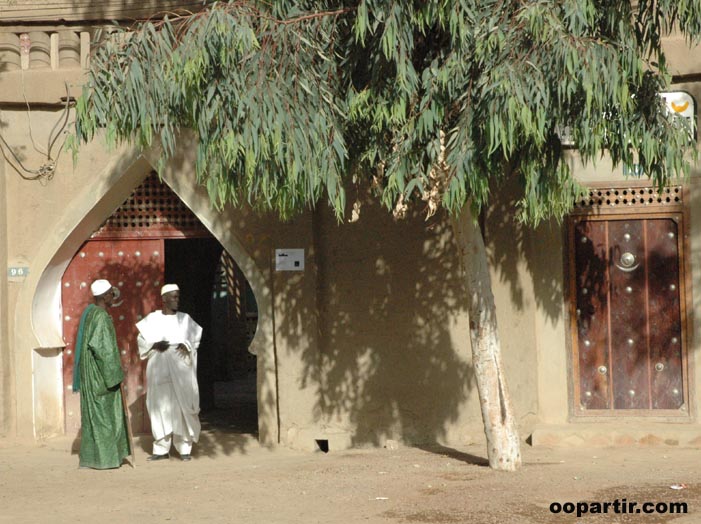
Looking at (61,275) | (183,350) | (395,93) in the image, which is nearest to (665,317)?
(395,93)

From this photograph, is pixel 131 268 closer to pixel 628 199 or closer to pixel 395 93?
pixel 395 93

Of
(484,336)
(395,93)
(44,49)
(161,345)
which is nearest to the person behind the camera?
(395,93)

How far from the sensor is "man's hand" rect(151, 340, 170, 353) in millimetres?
10125

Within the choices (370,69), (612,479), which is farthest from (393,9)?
(612,479)

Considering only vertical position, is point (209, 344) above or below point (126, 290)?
below

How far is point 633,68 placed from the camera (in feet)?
23.8

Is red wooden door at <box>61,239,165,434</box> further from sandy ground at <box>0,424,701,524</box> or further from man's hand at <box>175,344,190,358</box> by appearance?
man's hand at <box>175,344,190,358</box>

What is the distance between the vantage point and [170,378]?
10.2 m

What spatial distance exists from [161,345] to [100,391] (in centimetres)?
79

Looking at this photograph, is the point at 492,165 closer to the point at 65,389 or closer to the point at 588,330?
the point at 588,330

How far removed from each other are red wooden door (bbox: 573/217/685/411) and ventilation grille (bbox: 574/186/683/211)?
151mm

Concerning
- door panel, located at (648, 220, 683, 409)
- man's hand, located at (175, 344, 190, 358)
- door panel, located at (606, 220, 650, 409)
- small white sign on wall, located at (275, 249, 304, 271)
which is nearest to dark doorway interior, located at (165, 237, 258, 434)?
man's hand, located at (175, 344, 190, 358)

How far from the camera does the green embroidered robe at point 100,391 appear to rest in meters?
9.55

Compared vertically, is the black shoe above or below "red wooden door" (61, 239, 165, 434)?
below
